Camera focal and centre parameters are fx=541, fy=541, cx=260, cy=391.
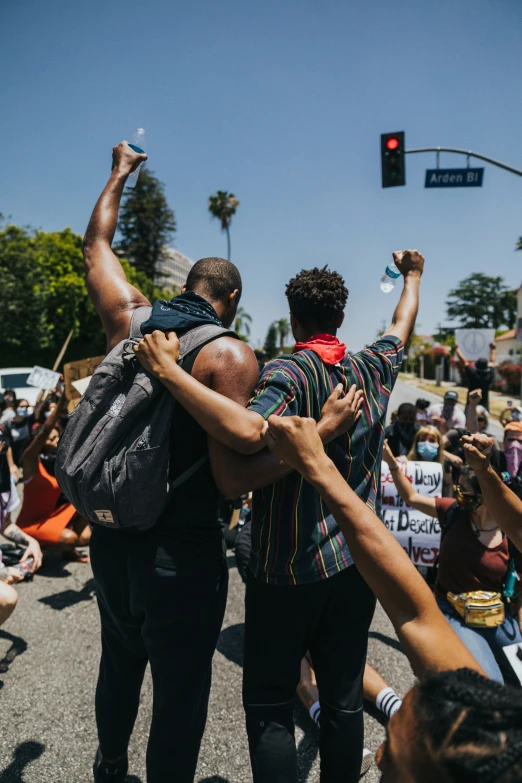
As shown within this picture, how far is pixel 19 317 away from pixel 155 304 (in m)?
27.6

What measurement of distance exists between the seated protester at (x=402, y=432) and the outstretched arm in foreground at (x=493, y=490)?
456 cm

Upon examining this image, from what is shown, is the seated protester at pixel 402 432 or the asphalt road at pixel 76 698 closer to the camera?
the asphalt road at pixel 76 698

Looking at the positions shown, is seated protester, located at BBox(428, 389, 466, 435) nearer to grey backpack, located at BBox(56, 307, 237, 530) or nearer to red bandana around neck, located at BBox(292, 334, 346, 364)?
red bandana around neck, located at BBox(292, 334, 346, 364)

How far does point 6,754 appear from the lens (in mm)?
2523

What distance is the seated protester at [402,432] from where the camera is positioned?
6.45 m

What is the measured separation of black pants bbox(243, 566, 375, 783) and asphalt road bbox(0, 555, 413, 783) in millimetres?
811

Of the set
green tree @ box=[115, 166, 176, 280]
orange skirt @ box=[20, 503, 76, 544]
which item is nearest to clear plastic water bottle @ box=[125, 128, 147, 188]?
orange skirt @ box=[20, 503, 76, 544]

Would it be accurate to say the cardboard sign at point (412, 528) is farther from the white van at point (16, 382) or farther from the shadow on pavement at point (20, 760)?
the white van at point (16, 382)

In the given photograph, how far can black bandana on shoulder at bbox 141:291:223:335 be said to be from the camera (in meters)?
1.73

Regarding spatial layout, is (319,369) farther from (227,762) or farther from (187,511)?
(227,762)

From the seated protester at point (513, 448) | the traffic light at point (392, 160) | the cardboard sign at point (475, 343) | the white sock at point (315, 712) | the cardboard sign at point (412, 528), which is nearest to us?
the white sock at point (315, 712)

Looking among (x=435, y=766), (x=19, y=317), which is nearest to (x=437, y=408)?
(x=435, y=766)

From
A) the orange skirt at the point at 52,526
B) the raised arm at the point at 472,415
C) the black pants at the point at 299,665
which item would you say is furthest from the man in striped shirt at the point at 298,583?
the raised arm at the point at 472,415

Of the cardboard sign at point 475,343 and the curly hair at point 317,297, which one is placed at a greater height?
the cardboard sign at point 475,343
